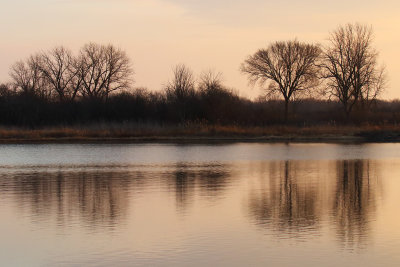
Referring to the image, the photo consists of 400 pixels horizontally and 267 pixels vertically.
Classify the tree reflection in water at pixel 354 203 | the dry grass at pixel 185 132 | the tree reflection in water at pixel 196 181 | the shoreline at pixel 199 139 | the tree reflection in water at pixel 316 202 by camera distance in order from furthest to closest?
1. the dry grass at pixel 185 132
2. the shoreline at pixel 199 139
3. the tree reflection in water at pixel 196 181
4. the tree reflection in water at pixel 316 202
5. the tree reflection in water at pixel 354 203

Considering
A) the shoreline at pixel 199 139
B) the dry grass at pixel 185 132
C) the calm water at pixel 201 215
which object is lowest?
the calm water at pixel 201 215

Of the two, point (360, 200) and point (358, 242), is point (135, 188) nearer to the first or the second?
point (360, 200)

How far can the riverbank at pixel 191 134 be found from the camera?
45.3 meters

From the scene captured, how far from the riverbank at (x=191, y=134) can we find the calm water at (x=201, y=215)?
66.7ft

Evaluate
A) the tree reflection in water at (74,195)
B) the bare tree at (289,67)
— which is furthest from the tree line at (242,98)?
the tree reflection in water at (74,195)

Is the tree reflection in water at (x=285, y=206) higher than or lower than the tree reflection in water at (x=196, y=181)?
lower

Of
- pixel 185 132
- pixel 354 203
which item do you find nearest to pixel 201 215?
pixel 354 203

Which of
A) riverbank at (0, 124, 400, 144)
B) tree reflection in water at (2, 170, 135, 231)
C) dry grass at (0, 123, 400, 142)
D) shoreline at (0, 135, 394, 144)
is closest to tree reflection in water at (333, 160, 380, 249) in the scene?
tree reflection in water at (2, 170, 135, 231)

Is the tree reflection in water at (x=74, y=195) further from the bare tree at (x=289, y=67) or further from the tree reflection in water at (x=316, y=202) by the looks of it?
the bare tree at (x=289, y=67)

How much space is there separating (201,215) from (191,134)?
3342 centimetres

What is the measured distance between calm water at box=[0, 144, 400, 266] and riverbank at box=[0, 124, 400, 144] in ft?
66.7

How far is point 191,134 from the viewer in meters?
46.8

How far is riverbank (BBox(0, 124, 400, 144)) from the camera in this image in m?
45.3

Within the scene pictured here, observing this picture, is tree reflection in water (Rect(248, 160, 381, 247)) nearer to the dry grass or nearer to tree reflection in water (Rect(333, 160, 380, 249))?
tree reflection in water (Rect(333, 160, 380, 249))
